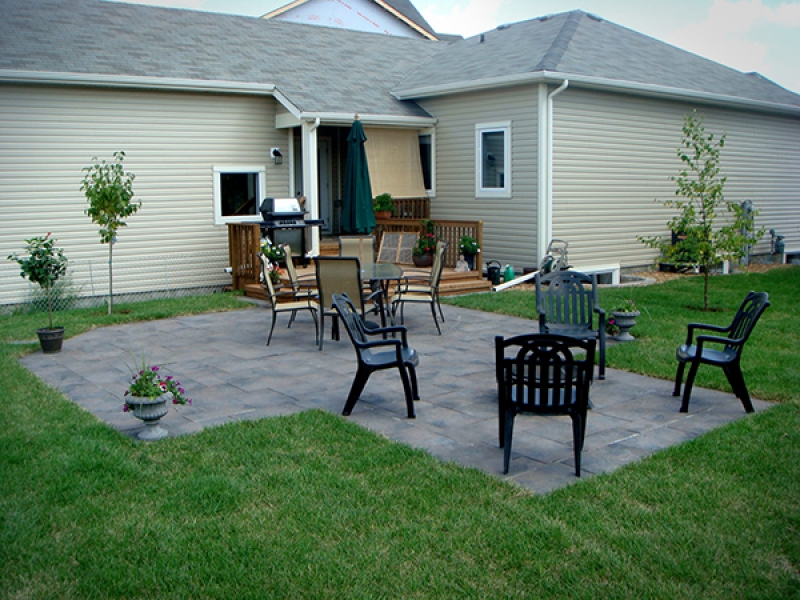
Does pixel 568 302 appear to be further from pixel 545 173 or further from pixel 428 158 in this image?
pixel 428 158

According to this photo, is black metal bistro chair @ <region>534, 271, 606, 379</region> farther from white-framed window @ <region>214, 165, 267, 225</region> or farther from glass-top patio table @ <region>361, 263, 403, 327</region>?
white-framed window @ <region>214, 165, 267, 225</region>

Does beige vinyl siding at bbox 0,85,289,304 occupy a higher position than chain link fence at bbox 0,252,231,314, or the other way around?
beige vinyl siding at bbox 0,85,289,304

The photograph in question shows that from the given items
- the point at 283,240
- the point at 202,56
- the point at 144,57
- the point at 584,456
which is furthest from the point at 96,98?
the point at 584,456

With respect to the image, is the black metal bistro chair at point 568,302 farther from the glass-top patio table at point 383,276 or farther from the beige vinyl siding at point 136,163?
Result: the beige vinyl siding at point 136,163

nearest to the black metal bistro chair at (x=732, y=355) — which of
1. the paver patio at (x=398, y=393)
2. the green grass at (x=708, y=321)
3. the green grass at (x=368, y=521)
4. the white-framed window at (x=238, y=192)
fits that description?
the paver patio at (x=398, y=393)

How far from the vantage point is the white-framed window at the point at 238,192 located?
13938 millimetres

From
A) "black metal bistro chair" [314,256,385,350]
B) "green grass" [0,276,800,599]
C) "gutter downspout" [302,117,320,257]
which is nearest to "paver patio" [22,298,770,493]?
"green grass" [0,276,800,599]

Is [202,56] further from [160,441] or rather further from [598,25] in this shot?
[160,441]

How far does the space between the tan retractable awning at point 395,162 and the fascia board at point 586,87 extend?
2.96ft

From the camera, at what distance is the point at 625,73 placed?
14.5 m

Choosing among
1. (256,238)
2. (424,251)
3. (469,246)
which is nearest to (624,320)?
(469,246)

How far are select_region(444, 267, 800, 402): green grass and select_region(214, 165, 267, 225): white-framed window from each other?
4.53 m

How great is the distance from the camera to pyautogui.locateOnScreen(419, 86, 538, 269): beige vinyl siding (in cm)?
1355

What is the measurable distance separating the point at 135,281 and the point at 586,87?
834cm
